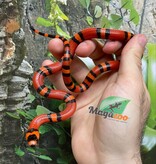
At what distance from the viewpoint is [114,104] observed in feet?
6.07

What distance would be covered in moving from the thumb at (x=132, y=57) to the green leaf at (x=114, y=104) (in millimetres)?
131

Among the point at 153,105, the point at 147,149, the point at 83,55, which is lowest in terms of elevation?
the point at 147,149

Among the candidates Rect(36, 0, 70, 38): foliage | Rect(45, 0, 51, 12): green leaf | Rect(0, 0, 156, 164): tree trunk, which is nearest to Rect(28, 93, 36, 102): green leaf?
Rect(0, 0, 156, 164): tree trunk

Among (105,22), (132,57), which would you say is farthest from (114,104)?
(105,22)

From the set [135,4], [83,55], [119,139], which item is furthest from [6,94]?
[135,4]

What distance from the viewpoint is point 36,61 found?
253 centimetres

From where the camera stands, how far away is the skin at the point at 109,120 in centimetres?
179

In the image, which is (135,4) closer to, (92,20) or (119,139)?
(92,20)

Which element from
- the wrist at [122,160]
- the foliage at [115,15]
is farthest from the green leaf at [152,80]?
the wrist at [122,160]

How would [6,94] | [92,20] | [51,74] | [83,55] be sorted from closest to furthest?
[83,55] < [51,74] < [6,94] < [92,20]

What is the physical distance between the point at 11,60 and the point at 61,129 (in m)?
0.61

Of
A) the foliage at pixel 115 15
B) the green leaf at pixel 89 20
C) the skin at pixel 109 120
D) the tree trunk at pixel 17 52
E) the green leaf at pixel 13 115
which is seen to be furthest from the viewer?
the green leaf at pixel 89 20
